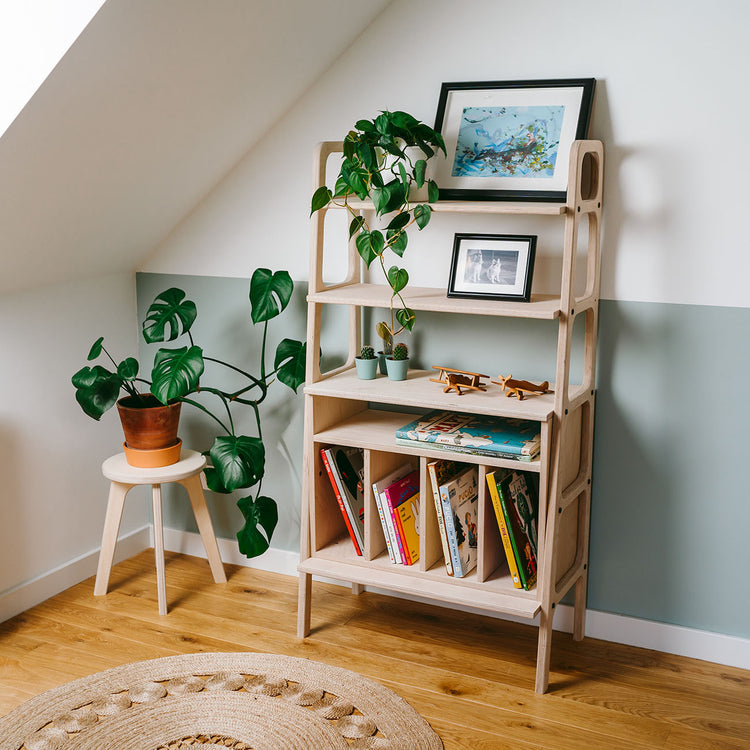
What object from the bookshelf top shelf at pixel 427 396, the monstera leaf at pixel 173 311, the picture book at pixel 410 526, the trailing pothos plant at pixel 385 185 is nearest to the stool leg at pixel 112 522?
the monstera leaf at pixel 173 311

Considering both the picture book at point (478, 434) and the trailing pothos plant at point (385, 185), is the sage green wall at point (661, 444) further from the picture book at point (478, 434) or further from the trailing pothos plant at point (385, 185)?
the trailing pothos plant at point (385, 185)

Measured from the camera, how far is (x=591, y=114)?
217 centimetres

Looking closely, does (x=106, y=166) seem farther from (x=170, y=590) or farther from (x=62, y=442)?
(x=170, y=590)

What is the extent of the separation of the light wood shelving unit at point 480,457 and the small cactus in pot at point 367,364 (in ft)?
0.10

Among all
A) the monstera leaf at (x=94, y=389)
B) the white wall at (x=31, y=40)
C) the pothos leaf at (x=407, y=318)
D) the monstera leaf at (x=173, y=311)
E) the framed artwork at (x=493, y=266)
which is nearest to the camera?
the white wall at (x=31, y=40)

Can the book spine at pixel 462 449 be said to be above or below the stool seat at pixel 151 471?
above

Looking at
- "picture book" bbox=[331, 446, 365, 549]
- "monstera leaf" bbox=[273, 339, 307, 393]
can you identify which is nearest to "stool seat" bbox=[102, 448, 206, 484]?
"monstera leaf" bbox=[273, 339, 307, 393]

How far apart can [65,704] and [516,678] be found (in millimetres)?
1122

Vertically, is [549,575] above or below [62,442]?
below

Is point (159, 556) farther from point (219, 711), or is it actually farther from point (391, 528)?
point (391, 528)

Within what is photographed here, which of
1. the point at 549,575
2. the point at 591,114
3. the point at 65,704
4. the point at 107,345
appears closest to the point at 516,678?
the point at 549,575

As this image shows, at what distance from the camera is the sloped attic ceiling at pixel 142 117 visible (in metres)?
1.86

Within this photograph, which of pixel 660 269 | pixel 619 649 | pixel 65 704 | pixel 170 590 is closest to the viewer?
pixel 65 704

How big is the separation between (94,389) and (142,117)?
788 mm
